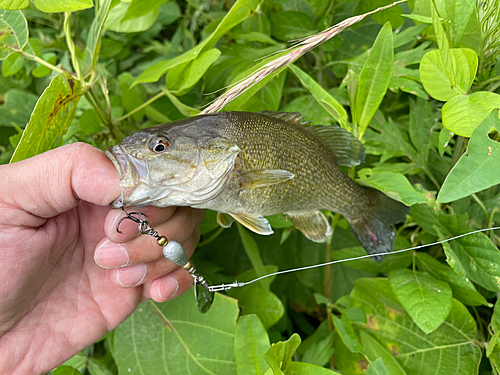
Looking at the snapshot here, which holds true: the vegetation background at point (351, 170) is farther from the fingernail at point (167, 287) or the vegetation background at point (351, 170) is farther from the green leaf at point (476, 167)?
the fingernail at point (167, 287)

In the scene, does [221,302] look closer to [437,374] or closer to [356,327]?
[356,327]

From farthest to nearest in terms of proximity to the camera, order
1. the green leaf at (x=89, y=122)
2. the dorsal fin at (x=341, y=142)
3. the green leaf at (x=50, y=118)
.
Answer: the green leaf at (x=89, y=122) → the dorsal fin at (x=341, y=142) → the green leaf at (x=50, y=118)

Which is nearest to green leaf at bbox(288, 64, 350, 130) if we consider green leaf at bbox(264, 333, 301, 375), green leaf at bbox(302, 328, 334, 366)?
green leaf at bbox(264, 333, 301, 375)

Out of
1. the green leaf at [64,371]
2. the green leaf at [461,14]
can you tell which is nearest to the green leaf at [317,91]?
the green leaf at [461,14]

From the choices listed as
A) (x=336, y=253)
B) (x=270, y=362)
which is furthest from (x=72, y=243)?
(x=336, y=253)

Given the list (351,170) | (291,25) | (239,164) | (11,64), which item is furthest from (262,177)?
(11,64)

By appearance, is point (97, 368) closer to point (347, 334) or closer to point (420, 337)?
point (347, 334)

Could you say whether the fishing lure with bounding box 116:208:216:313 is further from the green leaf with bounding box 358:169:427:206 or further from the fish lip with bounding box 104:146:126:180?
the green leaf with bounding box 358:169:427:206

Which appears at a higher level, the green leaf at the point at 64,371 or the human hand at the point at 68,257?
the human hand at the point at 68,257
